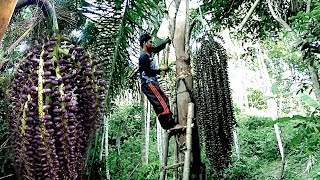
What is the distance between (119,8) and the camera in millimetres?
1481

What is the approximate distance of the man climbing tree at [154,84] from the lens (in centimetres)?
264

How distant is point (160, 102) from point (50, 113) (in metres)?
1.89

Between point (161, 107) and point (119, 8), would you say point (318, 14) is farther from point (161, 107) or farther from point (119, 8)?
point (161, 107)

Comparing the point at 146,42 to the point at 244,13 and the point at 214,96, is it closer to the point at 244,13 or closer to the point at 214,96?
the point at 214,96

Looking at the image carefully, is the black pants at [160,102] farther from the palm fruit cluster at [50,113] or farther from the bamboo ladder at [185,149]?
the palm fruit cluster at [50,113]

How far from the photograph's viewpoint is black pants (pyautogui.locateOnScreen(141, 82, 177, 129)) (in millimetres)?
2707

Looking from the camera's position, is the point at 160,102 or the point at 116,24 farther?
the point at 160,102

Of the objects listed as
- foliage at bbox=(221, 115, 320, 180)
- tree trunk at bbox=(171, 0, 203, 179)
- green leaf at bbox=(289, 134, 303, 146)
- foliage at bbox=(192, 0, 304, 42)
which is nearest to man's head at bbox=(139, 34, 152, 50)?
tree trunk at bbox=(171, 0, 203, 179)

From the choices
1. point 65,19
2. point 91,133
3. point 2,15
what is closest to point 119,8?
point 65,19

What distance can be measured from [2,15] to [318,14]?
169 centimetres

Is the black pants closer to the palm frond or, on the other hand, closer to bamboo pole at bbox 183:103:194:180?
bamboo pole at bbox 183:103:194:180

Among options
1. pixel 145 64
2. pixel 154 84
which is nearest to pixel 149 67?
pixel 145 64

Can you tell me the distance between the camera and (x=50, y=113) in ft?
2.89

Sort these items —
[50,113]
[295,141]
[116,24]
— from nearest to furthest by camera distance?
[50,113] → [116,24] → [295,141]
